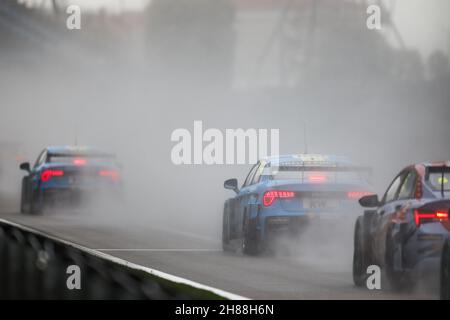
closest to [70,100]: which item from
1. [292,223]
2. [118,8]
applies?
[118,8]

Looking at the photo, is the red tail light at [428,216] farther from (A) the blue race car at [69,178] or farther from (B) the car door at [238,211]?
(A) the blue race car at [69,178]

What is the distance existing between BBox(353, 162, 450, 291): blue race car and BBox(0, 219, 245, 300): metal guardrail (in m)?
3.18

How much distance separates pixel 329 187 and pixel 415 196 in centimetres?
515

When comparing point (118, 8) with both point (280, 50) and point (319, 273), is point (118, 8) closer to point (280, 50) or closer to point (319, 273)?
point (280, 50)

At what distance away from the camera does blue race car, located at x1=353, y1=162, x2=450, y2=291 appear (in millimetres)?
11172

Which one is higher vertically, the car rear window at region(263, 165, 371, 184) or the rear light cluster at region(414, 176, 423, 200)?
the car rear window at region(263, 165, 371, 184)

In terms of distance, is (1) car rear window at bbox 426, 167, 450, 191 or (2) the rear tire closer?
(1) car rear window at bbox 426, 167, 450, 191

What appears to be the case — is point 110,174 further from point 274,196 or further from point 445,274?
point 445,274

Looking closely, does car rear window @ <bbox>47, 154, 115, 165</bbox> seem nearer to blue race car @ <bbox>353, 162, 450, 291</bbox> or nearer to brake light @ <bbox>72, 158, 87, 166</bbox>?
brake light @ <bbox>72, 158, 87, 166</bbox>

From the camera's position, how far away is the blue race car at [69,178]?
96.2 ft

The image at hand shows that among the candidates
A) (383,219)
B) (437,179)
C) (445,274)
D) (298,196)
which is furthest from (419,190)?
(298,196)

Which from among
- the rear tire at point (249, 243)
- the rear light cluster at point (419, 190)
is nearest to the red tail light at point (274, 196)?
the rear tire at point (249, 243)

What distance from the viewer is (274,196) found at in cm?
1706

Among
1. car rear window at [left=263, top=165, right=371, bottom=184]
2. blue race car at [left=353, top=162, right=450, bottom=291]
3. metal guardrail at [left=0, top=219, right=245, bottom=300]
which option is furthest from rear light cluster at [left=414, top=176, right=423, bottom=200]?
car rear window at [left=263, top=165, right=371, bottom=184]
